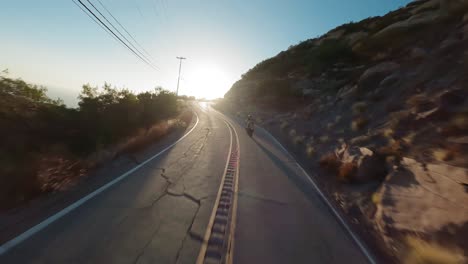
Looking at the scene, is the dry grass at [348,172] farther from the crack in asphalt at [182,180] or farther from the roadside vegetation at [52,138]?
the roadside vegetation at [52,138]

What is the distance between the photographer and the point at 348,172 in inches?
312

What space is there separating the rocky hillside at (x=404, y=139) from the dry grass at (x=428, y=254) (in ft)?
0.06

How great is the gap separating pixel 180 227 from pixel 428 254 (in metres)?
5.38

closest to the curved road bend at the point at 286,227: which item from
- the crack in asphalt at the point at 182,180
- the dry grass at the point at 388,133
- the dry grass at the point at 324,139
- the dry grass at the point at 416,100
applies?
the crack in asphalt at the point at 182,180

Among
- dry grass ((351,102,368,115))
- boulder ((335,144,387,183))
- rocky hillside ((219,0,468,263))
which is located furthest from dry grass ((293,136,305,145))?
boulder ((335,144,387,183))

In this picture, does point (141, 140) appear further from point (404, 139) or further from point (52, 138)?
point (404, 139)

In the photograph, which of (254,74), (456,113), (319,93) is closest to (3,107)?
(456,113)

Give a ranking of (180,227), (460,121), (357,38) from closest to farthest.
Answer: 1. (180,227)
2. (460,121)
3. (357,38)

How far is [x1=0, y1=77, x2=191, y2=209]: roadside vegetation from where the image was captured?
204 inches

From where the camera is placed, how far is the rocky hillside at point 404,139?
464 cm

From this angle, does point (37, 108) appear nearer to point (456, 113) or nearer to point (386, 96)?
point (456, 113)

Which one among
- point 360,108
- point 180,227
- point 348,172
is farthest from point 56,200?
point 360,108

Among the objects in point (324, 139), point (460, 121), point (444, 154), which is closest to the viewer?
point (444, 154)

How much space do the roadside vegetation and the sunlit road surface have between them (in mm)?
1701
